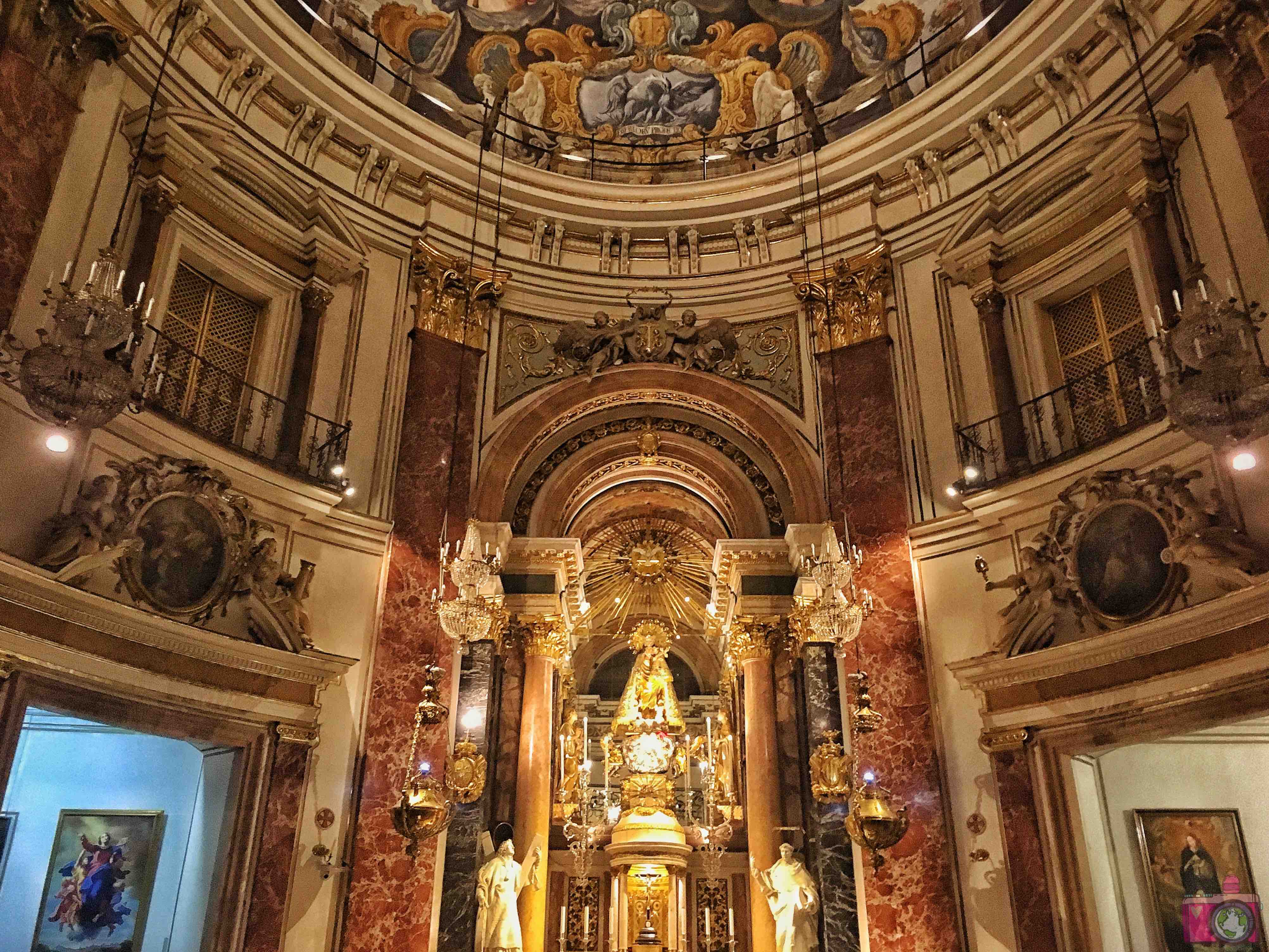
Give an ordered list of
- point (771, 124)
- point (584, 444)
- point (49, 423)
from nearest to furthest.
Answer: point (49, 423) < point (584, 444) < point (771, 124)

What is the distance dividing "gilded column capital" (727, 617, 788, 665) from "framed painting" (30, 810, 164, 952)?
20.7ft

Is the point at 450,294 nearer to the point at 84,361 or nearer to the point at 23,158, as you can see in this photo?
the point at 23,158

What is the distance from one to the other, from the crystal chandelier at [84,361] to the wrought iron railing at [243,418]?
2765 millimetres

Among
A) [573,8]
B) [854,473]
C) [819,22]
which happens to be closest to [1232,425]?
[854,473]

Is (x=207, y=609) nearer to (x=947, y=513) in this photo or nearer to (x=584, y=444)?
(x=584, y=444)

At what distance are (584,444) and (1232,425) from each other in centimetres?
772

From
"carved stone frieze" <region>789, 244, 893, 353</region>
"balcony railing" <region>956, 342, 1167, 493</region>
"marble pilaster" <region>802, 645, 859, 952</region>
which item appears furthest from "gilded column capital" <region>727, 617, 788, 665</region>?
"carved stone frieze" <region>789, 244, 893, 353</region>

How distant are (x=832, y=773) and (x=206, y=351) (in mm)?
7367

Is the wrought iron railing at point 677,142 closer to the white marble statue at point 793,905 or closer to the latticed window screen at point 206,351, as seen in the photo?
the latticed window screen at point 206,351

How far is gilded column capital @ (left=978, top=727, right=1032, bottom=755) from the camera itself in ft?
28.3

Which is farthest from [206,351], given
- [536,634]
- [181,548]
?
[536,634]

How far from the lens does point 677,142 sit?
13289 millimetres

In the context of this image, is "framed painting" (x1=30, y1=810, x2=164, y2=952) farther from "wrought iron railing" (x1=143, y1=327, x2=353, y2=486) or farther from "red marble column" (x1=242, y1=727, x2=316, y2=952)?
"wrought iron railing" (x1=143, y1=327, x2=353, y2=486)

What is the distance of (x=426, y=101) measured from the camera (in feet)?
41.1
